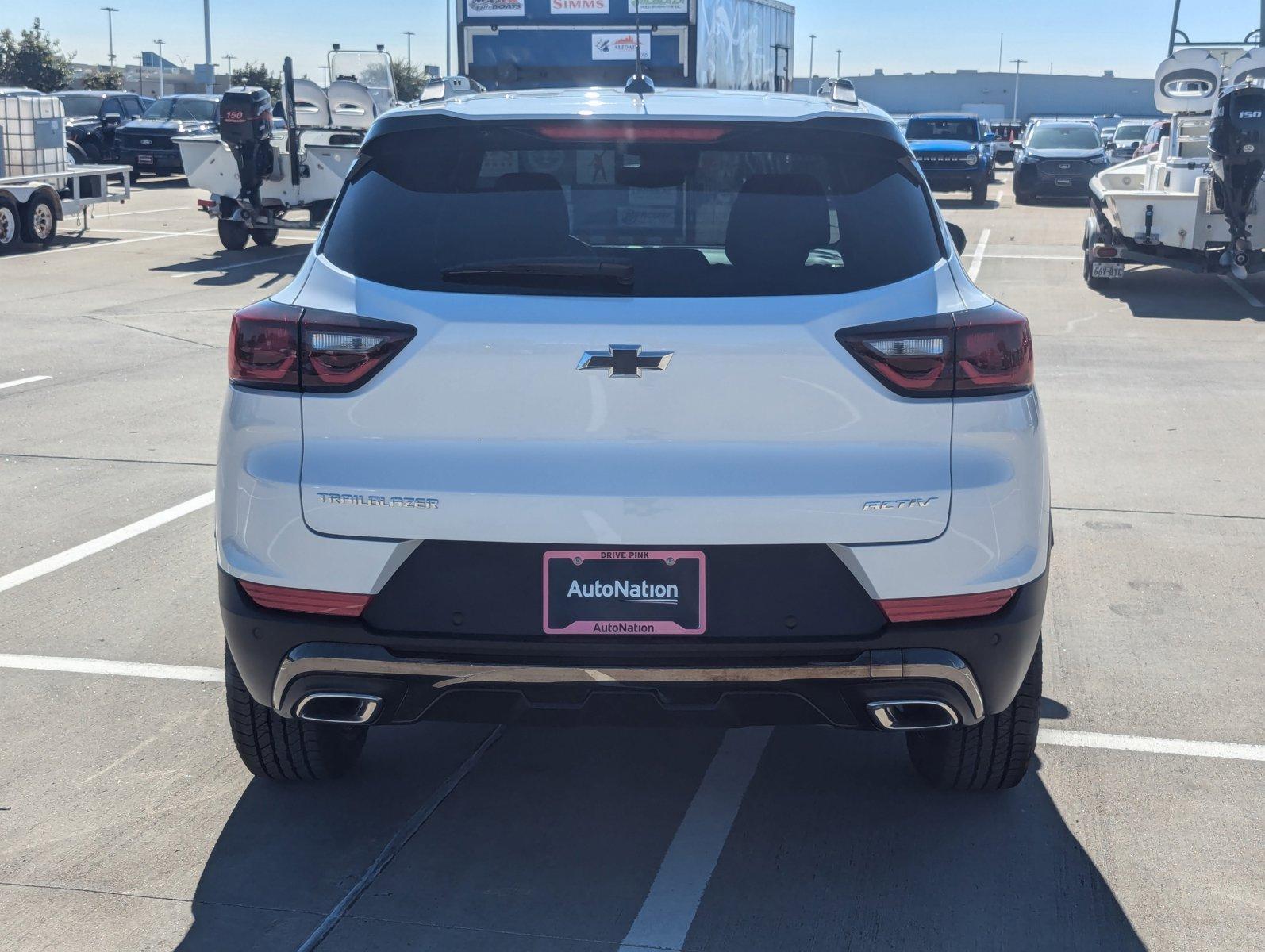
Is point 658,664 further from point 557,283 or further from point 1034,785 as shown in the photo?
point 1034,785

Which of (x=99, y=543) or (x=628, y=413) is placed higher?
(x=628, y=413)

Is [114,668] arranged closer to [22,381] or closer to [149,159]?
[22,381]

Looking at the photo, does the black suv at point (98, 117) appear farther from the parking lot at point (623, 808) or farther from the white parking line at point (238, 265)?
the parking lot at point (623, 808)

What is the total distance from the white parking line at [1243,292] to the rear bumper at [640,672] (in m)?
13.9

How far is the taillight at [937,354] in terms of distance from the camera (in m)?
3.19

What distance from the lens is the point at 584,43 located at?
17.3m

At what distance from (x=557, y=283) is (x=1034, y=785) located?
6.67 ft

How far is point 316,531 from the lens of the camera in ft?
10.6

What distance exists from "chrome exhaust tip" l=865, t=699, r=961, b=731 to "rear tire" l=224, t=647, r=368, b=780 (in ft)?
4.66

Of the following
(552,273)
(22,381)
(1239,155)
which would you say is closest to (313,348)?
(552,273)

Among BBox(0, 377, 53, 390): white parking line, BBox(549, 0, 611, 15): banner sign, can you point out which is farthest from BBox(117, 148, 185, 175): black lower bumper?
BBox(0, 377, 53, 390): white parking line

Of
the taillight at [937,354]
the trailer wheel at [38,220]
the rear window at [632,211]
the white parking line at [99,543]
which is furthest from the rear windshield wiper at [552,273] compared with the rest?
the trailer wheel at [38,220]

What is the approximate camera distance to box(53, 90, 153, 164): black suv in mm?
35812

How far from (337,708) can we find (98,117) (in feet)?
122
